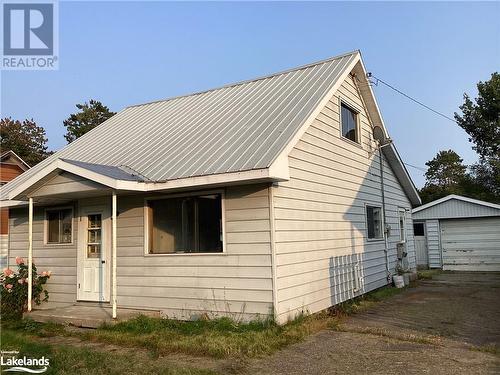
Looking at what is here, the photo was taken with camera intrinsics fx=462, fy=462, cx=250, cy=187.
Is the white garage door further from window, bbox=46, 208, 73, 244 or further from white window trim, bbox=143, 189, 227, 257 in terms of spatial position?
window, bbox=46, 208, 73, 244

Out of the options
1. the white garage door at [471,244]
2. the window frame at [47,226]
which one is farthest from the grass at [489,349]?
the white garage door at [471,244]

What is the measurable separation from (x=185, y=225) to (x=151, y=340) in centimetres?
242

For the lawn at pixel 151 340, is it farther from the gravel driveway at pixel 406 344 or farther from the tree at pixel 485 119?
the tree at pixel 485 119

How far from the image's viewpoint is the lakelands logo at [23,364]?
6.12 m

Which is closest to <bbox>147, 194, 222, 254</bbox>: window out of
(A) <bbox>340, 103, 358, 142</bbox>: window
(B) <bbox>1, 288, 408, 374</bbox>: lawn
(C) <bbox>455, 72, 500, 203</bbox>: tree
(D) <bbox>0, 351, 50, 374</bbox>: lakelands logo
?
(B) <bbox>1, 288, 408, 374</bbox>: lawn

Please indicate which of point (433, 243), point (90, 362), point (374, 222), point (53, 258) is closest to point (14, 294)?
point (53, 258)

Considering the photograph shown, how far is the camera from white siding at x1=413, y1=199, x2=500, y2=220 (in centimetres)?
1931

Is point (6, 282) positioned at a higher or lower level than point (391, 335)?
higher

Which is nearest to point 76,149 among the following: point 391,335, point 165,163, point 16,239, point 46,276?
point 16,239

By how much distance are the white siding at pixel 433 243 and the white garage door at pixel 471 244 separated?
223 mm

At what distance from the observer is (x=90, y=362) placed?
6367 mm

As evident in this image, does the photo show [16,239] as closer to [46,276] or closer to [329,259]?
[46,276]

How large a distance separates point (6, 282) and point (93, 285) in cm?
197

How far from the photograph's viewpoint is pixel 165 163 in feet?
30.9
